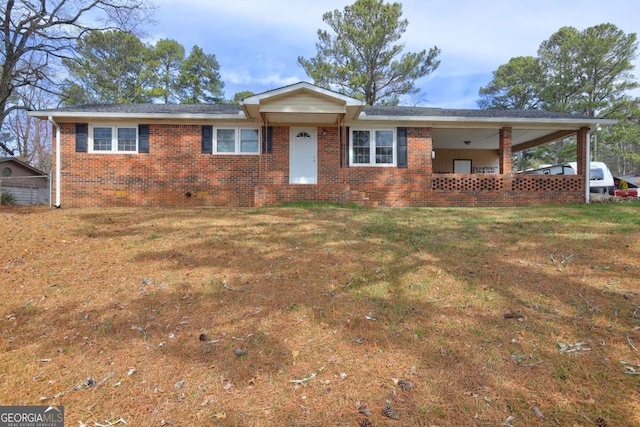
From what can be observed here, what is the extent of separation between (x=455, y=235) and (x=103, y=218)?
282 inches

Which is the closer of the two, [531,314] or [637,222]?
[531,314]

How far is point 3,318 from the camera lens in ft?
11.2

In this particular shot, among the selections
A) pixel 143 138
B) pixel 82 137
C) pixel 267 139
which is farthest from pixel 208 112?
pixel 82 137

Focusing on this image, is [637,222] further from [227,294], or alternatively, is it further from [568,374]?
[227,294]

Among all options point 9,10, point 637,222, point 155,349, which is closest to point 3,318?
point 155,349

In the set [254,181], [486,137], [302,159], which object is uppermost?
[486,137]

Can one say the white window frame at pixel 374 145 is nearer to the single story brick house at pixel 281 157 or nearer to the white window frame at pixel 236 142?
the single story brick house at pixel 281 157

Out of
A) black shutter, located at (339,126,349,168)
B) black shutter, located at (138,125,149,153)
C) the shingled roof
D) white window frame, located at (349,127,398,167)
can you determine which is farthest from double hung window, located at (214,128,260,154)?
white window frame, located at (349,127,398,167)

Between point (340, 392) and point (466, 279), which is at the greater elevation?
point (466, 279)

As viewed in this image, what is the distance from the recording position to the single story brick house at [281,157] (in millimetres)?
11266

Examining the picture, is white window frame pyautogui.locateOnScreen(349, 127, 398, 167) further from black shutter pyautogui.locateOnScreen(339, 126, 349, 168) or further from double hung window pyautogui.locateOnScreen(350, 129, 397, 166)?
black shutter pyautogui.locateOnScreen(339, 126, 349, 168)

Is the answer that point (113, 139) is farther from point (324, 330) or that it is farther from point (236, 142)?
point (324, 330)

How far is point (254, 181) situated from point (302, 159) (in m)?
1.79

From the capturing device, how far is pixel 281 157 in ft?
39.2
